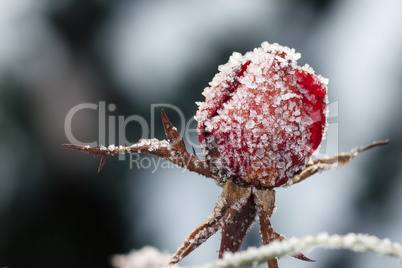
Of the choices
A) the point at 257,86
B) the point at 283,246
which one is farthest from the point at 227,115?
the point at 283,246

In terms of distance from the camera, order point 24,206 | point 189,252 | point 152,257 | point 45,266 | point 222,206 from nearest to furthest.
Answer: point 152,257, point 189,252, point 222,206, point 45,266, point 24,206

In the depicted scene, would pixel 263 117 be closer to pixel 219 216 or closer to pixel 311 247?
pixel 219 216

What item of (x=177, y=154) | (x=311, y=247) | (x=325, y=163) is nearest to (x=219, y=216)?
(x=177, y=154)

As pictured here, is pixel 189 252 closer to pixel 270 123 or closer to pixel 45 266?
pixel 270 123

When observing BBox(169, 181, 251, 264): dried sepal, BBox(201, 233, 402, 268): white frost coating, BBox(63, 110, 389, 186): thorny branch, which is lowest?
BBox(201, 233, 402, 268): white frost coating

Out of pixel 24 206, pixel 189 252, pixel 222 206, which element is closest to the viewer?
pixel 189 252

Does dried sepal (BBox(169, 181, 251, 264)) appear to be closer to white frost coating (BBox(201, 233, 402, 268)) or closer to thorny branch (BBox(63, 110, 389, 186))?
thorny branch (BBox(63, 110, 389, 186))

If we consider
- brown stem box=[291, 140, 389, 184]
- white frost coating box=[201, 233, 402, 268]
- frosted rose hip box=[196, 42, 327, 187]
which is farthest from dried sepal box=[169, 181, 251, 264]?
white frost coating box=[201, 233, 402, 268]

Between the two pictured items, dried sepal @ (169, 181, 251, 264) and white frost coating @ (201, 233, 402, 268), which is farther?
dried sepal @ (169, 181, 251, 264)
